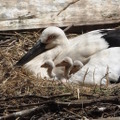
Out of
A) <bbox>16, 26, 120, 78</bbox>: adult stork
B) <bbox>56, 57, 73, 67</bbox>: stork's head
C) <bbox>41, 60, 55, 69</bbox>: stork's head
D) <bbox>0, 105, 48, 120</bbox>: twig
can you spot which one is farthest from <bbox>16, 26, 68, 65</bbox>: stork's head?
<bbox>0, 105, 48, 120</bbox>: twig

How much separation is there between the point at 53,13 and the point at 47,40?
65 cm

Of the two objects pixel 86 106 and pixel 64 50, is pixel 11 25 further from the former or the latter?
pixel 86 106

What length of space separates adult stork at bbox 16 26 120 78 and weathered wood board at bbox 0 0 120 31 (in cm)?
44

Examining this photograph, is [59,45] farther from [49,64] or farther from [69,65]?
[69,65]

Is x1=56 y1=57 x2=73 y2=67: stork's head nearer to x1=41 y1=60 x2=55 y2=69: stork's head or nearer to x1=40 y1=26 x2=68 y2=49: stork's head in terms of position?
x1=41 y1=60 x2=55 y2=69: stork's head

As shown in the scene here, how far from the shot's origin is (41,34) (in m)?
6.73

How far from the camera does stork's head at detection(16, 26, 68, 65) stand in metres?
6.57

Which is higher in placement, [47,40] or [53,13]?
[53,13]

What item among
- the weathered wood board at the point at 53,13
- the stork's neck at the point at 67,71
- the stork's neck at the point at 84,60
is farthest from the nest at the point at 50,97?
the weathered wood board at the point at 53,13

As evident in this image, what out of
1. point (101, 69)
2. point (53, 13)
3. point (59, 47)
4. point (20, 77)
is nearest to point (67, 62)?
point (101, 69)

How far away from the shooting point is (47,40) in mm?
6641

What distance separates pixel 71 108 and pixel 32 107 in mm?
299

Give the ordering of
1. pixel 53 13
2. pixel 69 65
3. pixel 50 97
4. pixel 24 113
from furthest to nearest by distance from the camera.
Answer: pixel 53 13 → pixel 69 65 → pixel 50 97 → pixel 24 113

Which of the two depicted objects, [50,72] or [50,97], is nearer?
[50,97]
